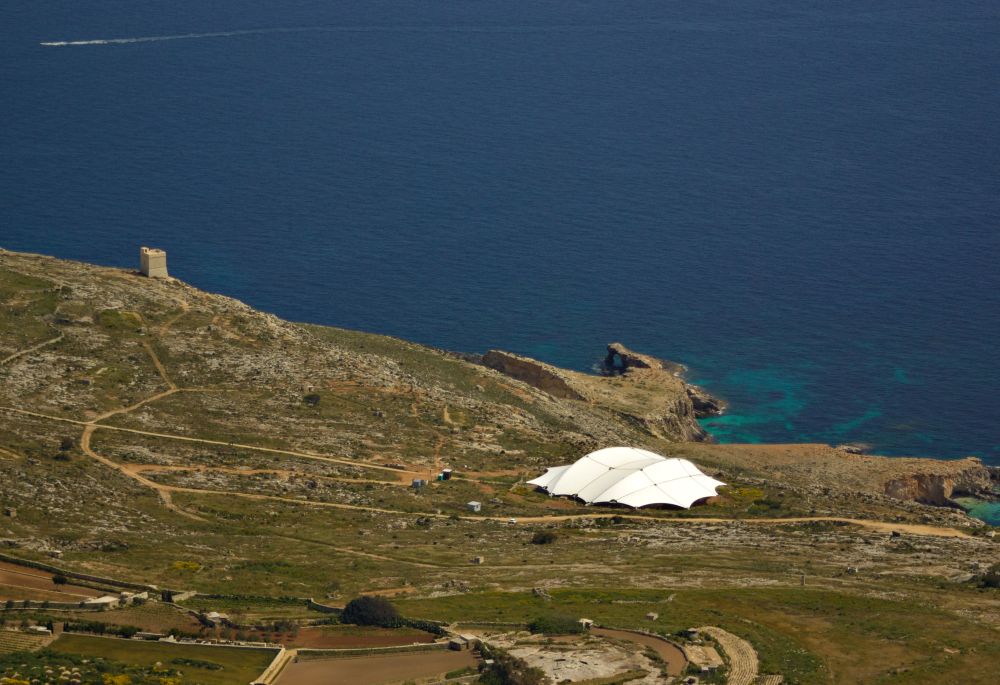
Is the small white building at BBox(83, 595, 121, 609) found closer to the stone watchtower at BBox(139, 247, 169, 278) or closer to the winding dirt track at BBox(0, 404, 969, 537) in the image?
the winding dirt track at BBox(0, 404, 969, 537)

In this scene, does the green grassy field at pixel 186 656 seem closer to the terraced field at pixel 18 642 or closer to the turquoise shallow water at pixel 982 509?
the terraced field at pixel 18 642

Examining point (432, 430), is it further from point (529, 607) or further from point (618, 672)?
point (618, 672)

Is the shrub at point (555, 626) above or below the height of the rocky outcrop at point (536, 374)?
below

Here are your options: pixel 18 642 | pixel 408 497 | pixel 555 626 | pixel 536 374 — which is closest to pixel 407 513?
pixel 408 497

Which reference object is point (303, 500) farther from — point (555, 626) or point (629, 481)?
point (555, 626)

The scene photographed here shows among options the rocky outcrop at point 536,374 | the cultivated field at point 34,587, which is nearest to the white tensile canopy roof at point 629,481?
the rocky outcrop at point 536,374

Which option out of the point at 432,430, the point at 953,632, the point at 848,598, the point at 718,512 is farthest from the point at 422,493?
the point at 953,632
